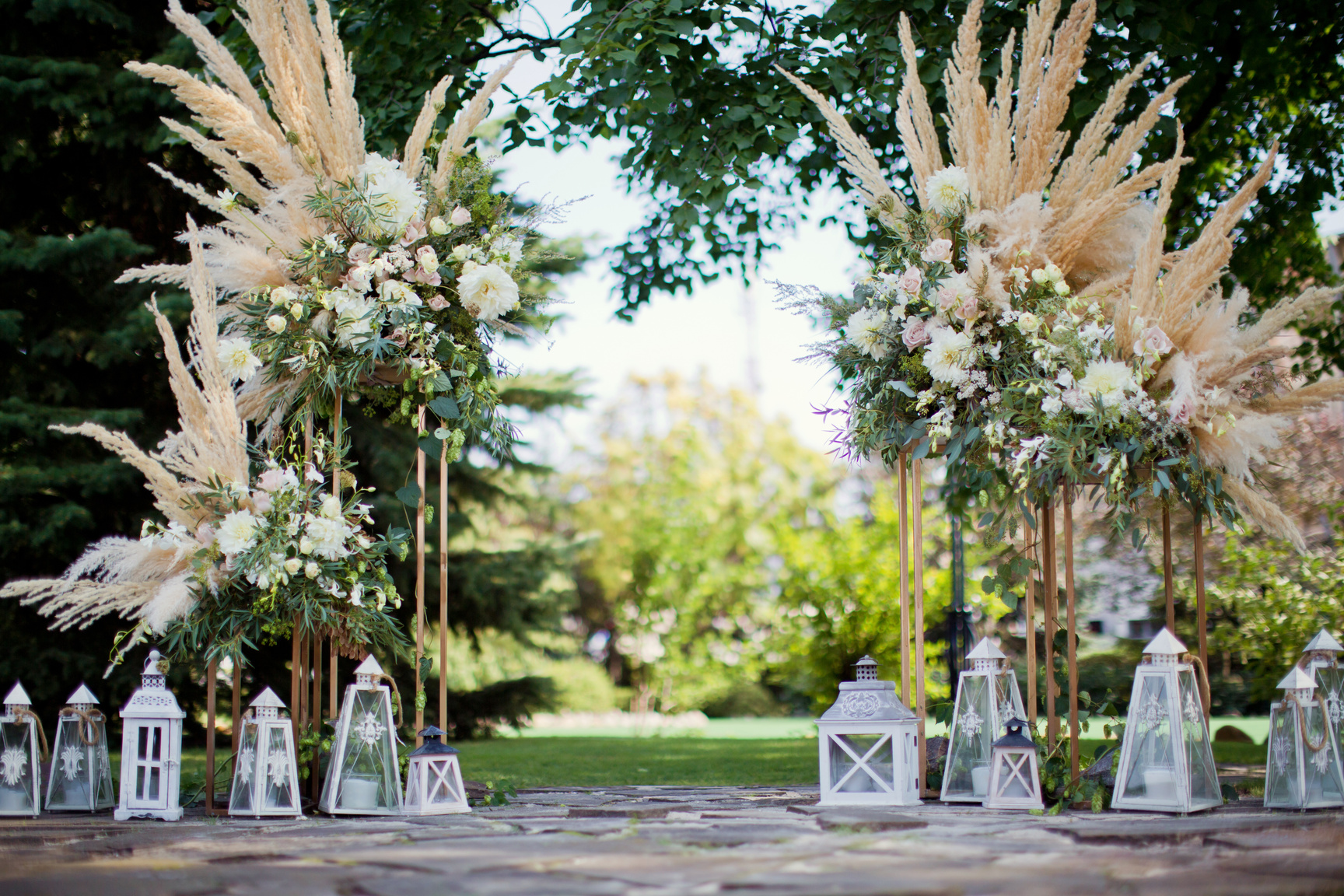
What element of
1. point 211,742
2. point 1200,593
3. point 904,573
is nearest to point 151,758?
point 211,742

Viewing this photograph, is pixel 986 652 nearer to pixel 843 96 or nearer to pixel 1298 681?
pixel 1298 681

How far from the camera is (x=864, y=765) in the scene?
162 inches

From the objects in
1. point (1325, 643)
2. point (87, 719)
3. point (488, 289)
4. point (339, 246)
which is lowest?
point (87, 719)

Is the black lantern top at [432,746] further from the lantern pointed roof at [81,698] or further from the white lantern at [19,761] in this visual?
the white lantern at [19,761]

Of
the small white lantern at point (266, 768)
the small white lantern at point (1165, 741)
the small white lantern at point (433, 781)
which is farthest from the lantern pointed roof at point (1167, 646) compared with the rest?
the small white lantern at point (266, 768)

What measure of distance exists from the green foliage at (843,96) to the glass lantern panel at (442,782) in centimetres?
332

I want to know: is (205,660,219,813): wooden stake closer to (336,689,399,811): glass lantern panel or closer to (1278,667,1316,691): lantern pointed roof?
(336,689,399,811): glass lantern panel

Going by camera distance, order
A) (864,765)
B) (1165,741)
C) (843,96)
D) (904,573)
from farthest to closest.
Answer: (843,96) → (904,573) → (864,765) → (1165,741)

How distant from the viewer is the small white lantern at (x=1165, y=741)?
12.2 feet

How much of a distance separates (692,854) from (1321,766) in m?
2.44

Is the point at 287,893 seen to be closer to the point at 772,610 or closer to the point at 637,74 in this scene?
the point at 637,74

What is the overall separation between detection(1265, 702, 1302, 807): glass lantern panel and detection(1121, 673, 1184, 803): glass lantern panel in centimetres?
46

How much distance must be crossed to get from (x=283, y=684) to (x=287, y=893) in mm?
8983

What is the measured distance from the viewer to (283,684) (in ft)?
35.4
